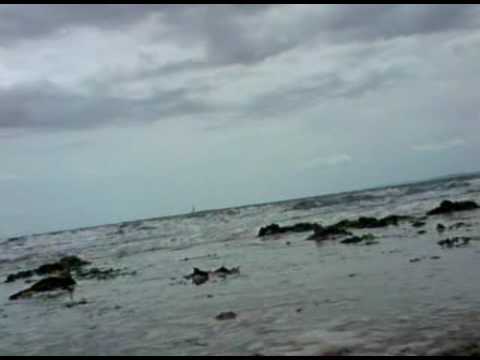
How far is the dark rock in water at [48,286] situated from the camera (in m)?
20.0

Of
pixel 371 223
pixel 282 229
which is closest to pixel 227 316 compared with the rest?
pixel 371 223

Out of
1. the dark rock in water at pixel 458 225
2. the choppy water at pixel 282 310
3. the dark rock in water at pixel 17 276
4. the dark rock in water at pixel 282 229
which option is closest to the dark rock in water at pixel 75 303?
the choppy water at pixel 282 310

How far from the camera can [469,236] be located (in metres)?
21.2

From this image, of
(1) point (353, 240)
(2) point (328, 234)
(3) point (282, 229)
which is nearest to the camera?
(1) point (353, 240)

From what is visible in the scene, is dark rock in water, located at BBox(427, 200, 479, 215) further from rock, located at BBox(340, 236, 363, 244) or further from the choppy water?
the choppy water

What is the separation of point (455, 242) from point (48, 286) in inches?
523

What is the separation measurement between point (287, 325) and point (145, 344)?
244 cm

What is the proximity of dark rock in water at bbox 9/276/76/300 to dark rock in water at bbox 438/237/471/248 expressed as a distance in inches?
474

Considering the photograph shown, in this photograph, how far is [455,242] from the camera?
19703mm

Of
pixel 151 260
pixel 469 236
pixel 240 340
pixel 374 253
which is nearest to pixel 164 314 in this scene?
pixel 240 340

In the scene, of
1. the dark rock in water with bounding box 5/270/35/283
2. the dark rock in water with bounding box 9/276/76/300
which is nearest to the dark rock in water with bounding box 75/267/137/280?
the dark rock in water with bounding box 9/276/76/300

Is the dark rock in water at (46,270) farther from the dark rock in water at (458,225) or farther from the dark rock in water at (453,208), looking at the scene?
the dark rock in water at (453,208)

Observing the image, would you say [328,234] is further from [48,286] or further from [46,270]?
[46,270]

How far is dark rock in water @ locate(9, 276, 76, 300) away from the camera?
2000cm
